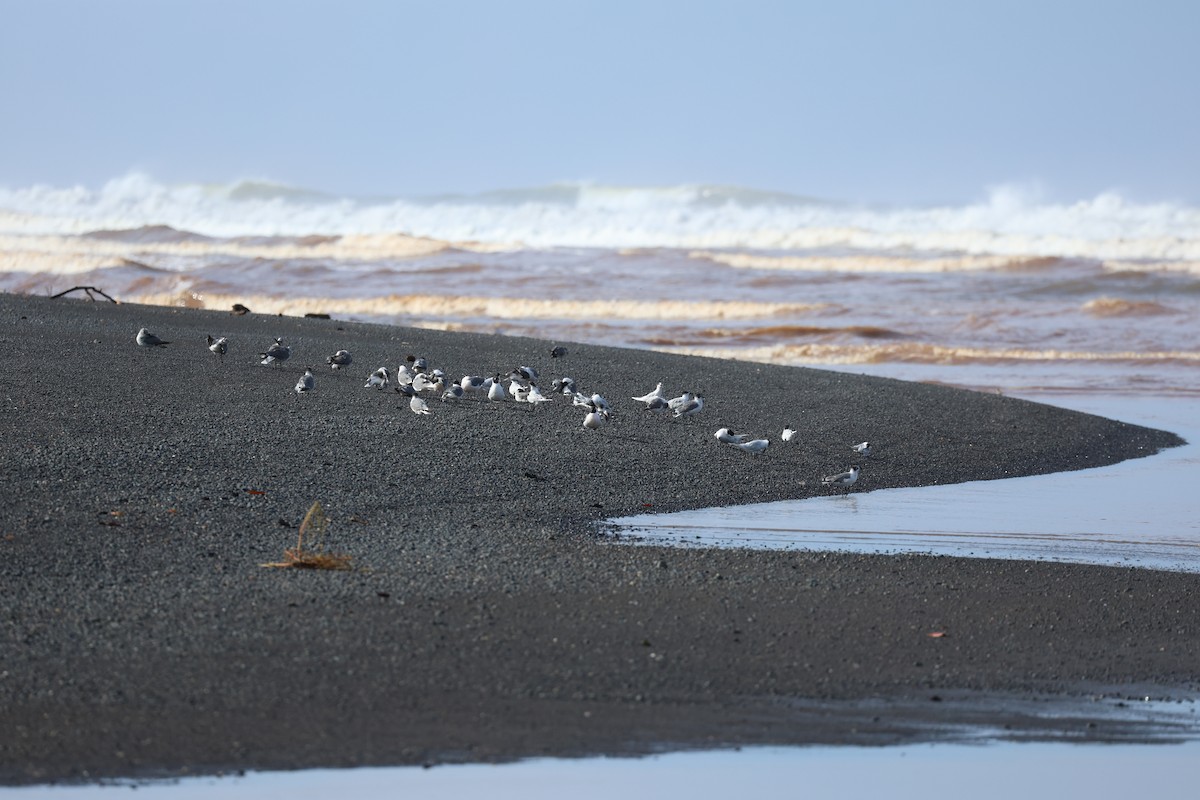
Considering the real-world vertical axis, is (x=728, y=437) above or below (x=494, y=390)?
below

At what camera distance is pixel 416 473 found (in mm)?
8641

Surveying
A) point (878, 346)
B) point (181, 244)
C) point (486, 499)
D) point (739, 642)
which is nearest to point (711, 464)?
point (486, 499)

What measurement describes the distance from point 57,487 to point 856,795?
471 cm

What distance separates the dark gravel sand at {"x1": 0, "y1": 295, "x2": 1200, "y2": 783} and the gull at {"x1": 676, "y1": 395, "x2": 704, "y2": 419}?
12.2 inches

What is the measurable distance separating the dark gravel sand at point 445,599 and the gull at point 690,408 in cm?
31

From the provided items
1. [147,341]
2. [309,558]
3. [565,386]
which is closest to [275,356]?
[147,341]

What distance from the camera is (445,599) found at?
20.1ft

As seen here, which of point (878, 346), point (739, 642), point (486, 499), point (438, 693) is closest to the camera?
point (438, 693)

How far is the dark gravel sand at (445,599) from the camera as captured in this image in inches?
191

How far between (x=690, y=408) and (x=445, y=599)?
5374 millimetres

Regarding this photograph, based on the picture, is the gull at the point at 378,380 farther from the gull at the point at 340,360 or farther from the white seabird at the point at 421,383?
the gull at the point at 340,360

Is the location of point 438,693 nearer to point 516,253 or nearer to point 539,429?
point 539,429

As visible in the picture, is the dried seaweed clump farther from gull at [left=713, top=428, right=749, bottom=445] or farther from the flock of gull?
gull at [left=713, top=428, right=749, bottom=445]

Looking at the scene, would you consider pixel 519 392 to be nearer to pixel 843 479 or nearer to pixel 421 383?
pixel 421 383
